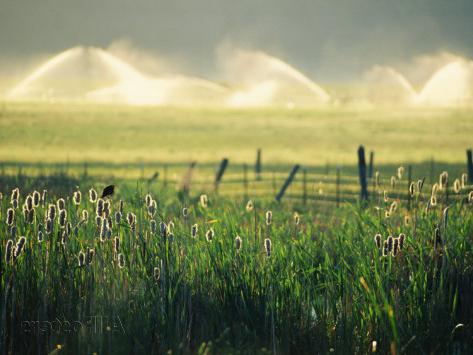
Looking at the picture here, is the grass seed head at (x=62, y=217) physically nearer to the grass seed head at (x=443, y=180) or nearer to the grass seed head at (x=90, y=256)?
the grass seed head at (x=90, y=256)

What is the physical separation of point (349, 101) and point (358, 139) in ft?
285

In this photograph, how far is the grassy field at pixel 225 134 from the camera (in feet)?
200

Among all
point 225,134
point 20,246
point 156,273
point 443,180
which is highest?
point 225,134

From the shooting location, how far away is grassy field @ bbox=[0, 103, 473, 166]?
61031 millimetres

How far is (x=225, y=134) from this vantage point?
80500mm

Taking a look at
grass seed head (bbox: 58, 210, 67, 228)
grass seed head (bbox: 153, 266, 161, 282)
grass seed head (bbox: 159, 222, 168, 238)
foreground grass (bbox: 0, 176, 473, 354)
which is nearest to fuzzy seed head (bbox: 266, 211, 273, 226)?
foreground grass (bbox: 0, 176, 473, 354)

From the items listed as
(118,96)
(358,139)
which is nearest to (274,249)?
(358,139)

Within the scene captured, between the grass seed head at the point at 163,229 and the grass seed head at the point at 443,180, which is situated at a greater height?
the grass seed head at the point at 443,180

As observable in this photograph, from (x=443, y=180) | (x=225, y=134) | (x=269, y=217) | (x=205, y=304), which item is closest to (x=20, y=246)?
(x=205, y=304)

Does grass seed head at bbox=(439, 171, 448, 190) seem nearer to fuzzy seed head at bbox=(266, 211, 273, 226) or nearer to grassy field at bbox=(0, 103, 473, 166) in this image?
fuzzy seed head at bbox=(266, 211, 273, 226)

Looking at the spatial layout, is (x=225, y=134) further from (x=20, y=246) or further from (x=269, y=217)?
(x=20, y=246)

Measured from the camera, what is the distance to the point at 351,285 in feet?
19.8

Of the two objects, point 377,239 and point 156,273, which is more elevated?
point 377,239

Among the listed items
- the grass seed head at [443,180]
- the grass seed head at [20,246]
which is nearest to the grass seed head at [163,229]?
the grass seed head at [20,246]
